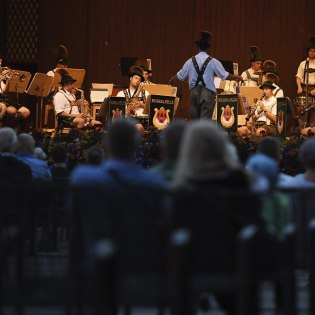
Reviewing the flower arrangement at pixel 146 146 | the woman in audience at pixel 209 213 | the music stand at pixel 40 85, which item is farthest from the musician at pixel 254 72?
the woman in audience at pixel 209 213

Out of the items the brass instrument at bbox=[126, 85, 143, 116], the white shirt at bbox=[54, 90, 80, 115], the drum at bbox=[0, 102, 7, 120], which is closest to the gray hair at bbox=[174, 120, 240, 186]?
the drum at bbox=[0, 102, 7, 120]

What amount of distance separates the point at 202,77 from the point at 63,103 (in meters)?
3.75

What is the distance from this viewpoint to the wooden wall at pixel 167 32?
1087 inches

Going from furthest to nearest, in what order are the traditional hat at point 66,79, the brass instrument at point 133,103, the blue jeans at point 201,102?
1. the traditional hat at point 66,79
2. the brass instrument at point 133,103
3. the blue jeans at point 201,102

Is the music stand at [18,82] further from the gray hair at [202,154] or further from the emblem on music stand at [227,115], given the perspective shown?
the gray hair at [202,154]

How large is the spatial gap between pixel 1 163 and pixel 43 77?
1280 centimetres

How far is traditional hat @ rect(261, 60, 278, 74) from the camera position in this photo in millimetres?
25023

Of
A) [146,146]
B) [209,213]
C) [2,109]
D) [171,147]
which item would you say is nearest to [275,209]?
[209,213]

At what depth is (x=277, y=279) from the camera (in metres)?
6.95

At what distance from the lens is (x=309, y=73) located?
26.0m

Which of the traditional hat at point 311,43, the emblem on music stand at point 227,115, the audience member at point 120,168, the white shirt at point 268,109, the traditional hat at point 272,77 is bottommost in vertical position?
the audience member at point 120,168

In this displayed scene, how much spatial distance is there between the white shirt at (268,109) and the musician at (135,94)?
1.88 metres

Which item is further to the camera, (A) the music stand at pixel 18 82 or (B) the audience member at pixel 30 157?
(A) the music stand at pixel 18 82

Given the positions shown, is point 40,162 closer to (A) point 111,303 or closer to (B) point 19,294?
(B) point 19,294
